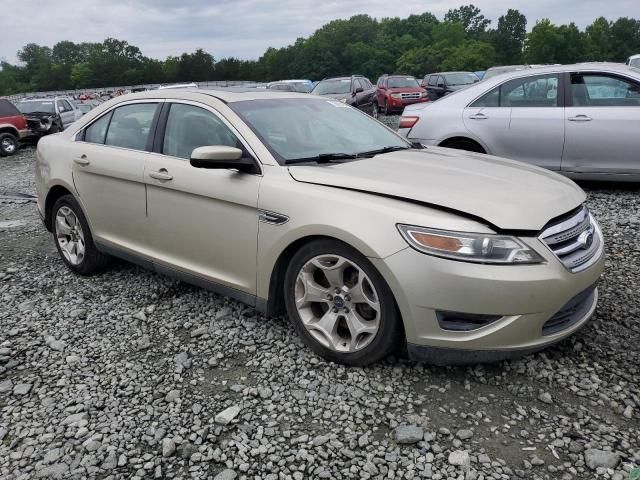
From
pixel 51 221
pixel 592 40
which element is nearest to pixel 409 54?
pixel 592 40

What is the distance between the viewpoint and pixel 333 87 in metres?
17.5

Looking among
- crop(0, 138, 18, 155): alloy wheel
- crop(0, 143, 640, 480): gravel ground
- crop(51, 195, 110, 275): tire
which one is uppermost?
crop(51, 195, 110, 275): tire

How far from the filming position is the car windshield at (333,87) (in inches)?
677

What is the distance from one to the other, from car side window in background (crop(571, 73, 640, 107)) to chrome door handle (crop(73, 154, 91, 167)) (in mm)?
5421

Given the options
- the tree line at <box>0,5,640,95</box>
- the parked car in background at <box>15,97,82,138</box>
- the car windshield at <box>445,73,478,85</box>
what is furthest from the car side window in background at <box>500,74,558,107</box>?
the tree line at <box>0,5,640,95</box>

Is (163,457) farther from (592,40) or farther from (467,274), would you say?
(592,40)

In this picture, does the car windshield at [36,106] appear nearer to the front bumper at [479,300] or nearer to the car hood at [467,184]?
the car hood at [467,184]

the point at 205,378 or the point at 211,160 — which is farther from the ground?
the point at 211,160

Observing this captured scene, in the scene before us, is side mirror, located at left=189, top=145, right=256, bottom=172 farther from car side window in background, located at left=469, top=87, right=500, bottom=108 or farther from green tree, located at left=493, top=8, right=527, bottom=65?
green tree, located at left=493, top=8, right=527, bottom=65

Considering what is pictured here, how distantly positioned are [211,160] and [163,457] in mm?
1618

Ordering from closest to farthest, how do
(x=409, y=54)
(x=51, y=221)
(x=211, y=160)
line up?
(x=211, y=160) → (x=51, y=221) → (x=409, y=54)

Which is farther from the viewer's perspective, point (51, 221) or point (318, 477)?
point (51, 221)

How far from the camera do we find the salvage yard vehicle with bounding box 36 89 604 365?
262cm

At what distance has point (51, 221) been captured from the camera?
4953mm
